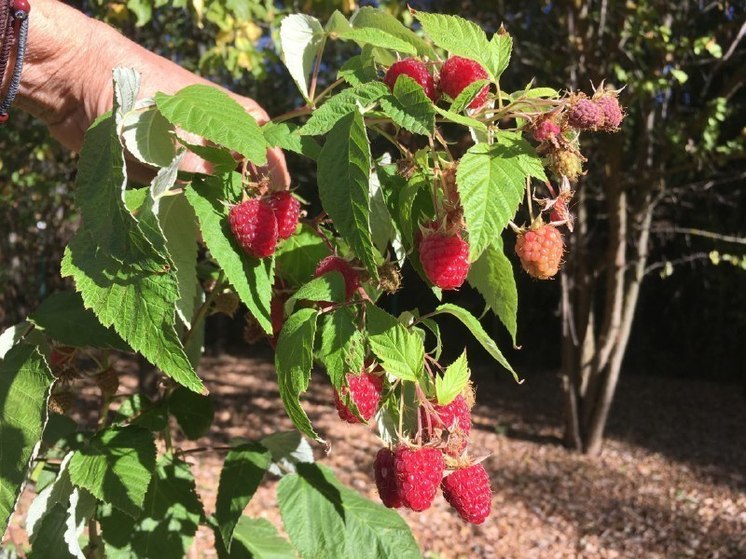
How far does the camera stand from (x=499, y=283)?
71cm

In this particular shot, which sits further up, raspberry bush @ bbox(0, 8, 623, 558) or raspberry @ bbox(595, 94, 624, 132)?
raspberry @ bbox(595, 94, 624, 132)

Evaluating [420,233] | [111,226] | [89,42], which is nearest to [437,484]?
[420,233]

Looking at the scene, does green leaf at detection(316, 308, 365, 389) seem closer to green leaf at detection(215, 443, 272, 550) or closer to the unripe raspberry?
the unripe raspberry

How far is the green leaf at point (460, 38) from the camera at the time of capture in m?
0.60

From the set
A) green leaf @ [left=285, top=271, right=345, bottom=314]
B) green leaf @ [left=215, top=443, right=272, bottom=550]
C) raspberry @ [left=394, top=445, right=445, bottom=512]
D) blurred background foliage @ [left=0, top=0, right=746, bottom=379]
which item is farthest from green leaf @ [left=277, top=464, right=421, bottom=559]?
blurred background foliage @ [left=0, top=0, right=746, bottom=379]

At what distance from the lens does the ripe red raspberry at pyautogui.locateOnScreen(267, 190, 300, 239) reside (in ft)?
2.23

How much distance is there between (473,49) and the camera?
23.9 inches

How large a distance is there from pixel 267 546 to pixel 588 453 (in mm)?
3486

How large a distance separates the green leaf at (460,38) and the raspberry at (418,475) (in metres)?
0.32

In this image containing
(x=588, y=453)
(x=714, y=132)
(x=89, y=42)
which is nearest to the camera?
(x=89, y=42)

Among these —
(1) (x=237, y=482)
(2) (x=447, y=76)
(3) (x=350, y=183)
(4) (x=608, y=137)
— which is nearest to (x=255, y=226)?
(3) (x=350, y=183)

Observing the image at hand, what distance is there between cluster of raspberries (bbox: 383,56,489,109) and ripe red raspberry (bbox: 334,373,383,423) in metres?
0.25

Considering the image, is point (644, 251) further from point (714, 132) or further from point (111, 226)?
point (111, 226)

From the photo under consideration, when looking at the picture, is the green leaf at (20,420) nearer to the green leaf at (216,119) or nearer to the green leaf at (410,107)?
the green leaf at (216,119)
